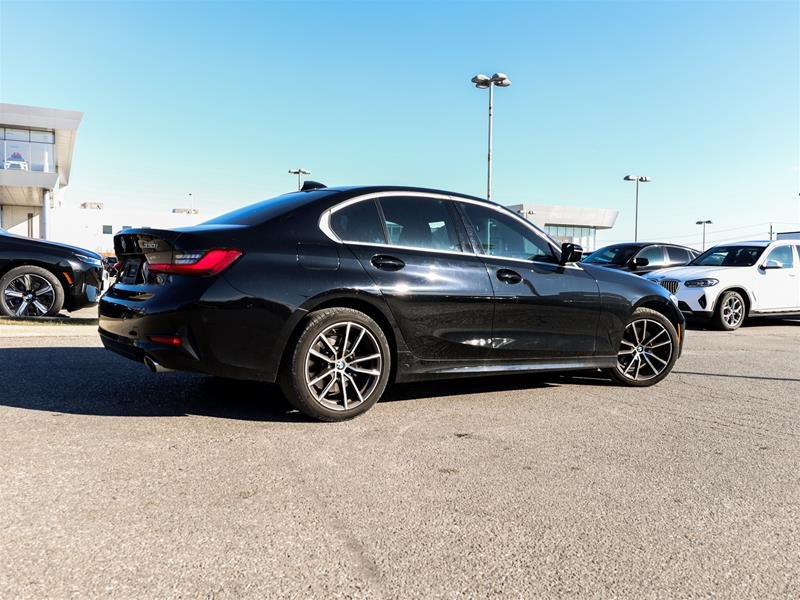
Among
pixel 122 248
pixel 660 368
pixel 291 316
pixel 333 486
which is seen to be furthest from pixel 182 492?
pixel 660 368

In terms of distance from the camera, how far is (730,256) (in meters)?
11.9

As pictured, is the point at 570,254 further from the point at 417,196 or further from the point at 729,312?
the point at 729,312

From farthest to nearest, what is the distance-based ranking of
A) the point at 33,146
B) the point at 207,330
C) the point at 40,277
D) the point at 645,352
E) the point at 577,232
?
the point at 577,232
the point at 33,146
the point at 40,277
the point at 645,352
the point at 207,330

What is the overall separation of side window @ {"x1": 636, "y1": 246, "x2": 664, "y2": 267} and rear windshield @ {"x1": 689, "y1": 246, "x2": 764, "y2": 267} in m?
1.31

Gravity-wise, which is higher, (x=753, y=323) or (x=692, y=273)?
(x=692, y=273)

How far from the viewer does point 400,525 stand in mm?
2562

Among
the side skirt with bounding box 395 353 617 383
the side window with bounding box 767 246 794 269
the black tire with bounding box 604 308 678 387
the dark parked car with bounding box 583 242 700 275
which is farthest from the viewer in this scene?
the dark parked car with bounding box 583 242 700 275

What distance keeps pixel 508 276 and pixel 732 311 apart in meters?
8.05

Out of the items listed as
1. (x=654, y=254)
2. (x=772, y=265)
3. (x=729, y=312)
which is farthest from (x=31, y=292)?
(x=772, y=265)

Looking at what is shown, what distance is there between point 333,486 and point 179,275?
1.62 meters

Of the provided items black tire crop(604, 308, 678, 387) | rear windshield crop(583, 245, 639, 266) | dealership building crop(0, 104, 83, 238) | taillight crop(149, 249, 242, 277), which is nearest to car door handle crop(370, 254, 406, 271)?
taillight crop(149, 249, 242, 277)

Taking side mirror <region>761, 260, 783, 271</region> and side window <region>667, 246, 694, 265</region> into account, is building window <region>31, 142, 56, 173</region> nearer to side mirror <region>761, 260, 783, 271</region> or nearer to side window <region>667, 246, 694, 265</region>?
side window <region>667, 246, 694, 265</region>

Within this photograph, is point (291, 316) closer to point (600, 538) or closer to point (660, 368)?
point (600, 538)

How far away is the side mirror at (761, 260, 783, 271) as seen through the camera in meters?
11.4
